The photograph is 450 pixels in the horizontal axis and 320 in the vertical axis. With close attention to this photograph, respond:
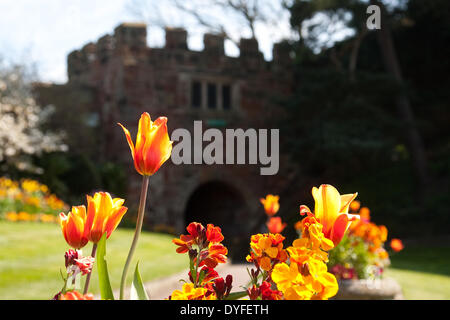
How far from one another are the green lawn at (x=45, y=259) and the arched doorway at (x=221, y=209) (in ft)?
19.0

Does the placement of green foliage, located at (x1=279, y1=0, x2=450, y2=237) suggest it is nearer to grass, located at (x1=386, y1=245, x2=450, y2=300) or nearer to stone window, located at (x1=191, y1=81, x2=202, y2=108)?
grass, located at (x1=386, y1=245, x2=450, y2=300)

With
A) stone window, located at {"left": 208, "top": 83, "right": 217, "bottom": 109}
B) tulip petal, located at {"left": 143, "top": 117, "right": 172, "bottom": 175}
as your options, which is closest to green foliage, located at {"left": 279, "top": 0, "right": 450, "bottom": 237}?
stone window, located at {"left": 208, "top": 83, "right": 217, "bottom": 109}

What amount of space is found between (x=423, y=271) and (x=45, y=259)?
557 centimetres

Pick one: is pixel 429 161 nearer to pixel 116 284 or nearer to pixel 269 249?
pixel 116 284

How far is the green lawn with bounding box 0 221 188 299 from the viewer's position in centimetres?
479

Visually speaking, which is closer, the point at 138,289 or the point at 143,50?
the point at 138,289

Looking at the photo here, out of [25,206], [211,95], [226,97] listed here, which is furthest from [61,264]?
[226,97]

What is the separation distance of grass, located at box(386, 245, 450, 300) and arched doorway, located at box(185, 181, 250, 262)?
4.96 m

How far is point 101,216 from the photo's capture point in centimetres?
114

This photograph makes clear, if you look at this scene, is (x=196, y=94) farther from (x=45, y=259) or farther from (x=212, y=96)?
(x=45, y=259)

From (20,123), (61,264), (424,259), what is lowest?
(424,259)

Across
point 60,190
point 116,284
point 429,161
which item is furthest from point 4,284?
point 429,161

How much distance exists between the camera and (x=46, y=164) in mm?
11922

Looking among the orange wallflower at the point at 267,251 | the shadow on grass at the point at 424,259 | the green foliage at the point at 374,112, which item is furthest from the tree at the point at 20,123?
the orange wallflower at the point at 267,251
